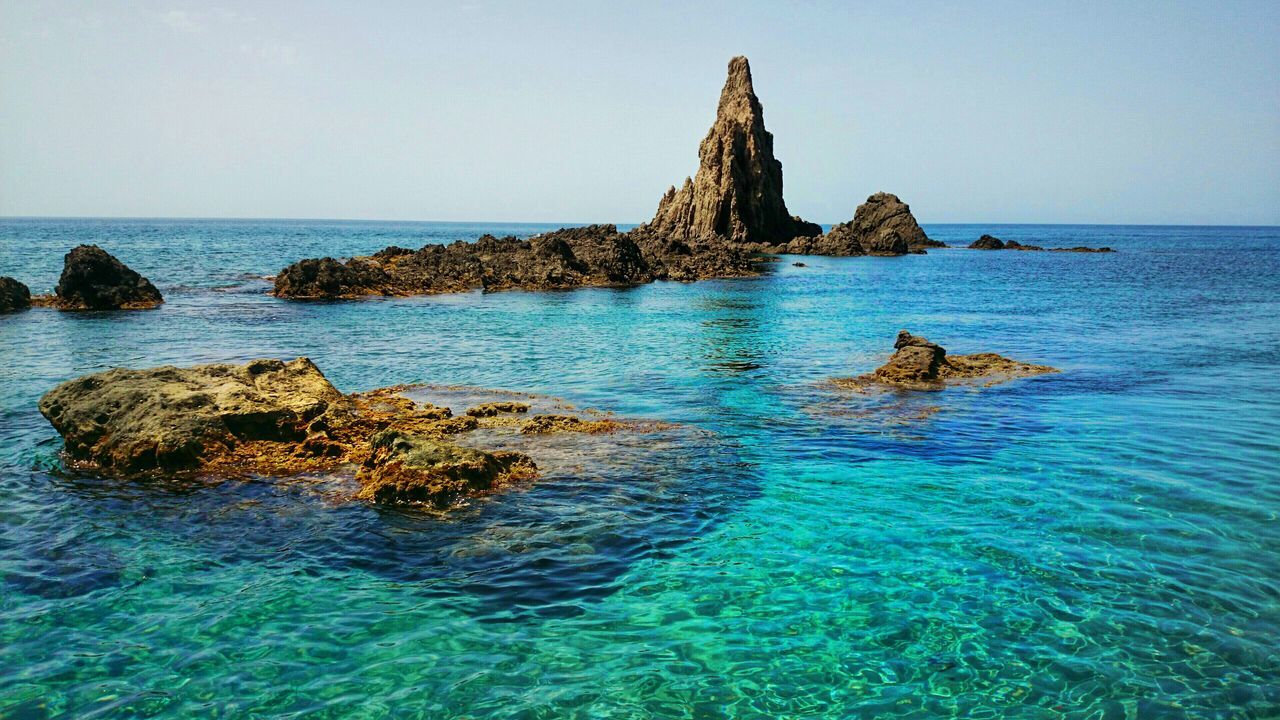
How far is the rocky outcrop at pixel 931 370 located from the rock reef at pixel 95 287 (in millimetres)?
34261

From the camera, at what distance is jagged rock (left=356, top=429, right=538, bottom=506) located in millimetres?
10836

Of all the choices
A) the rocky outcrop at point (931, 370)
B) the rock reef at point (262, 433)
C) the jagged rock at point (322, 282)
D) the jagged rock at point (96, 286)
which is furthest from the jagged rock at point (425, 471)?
the jagged rock at point (322, 282)

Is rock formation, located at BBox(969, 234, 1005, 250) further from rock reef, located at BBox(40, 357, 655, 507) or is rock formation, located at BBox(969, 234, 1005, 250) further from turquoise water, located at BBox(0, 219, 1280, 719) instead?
rock reef, located at BBox(40, 357, 655, 507)

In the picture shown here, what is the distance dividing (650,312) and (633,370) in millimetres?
16844

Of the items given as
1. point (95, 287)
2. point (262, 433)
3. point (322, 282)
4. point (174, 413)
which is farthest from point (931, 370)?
point (95, 287)

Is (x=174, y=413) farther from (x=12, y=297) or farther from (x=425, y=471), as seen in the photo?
(x=12, y=297)

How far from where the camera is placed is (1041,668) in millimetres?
7086

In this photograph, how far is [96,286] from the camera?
35031 millimetres

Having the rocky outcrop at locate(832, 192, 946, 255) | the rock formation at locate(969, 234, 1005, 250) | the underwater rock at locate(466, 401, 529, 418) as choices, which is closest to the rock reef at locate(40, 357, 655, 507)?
the underwater rock at locate(466, 401, 529, 418)

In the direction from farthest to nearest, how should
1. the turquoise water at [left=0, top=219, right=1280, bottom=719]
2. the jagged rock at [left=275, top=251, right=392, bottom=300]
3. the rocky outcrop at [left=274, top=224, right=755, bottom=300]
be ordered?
the rocky outcrop at [left=274, top=224, right=755, bottom=300] → the jagged rock at [left=275, top=251, right=392, bottom=300] → the turquoise water at [left=0, top=219, right=1280, bottom=719]

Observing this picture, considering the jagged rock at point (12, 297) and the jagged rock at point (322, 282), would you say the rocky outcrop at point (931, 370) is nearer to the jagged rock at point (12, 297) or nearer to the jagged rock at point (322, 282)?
the jagged rock at point (322, 282)

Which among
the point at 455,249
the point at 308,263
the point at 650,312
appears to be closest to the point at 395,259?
the point at 455,249

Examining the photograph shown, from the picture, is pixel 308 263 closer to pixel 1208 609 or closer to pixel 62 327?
pixel 62 327

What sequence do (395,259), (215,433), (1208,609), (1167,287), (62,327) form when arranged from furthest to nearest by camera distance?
(395,259), (1167,287), (62,327), (215,433), (1208,609)
